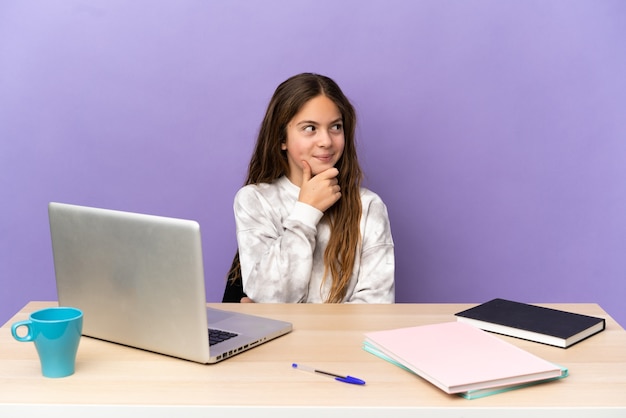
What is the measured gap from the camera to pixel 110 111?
267cm

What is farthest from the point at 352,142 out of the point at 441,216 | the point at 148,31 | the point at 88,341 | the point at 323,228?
the point at 88,341

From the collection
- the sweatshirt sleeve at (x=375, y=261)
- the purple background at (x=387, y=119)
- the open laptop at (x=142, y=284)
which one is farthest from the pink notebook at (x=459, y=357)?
the purple background at (x=387, y=119)

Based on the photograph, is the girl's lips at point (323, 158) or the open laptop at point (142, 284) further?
the girl's lips at point (323, 158)

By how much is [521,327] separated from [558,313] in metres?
0.15

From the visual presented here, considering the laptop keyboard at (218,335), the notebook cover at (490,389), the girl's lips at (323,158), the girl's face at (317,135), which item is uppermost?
the girl's face at (317,135)

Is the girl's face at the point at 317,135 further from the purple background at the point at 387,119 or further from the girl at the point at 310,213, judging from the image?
the purple background at the point at 387,119

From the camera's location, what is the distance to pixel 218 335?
4.35ft

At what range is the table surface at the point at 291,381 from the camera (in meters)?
1.05

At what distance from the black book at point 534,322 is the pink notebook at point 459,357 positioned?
0.05 m

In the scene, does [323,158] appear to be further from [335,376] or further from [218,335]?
[335,376]

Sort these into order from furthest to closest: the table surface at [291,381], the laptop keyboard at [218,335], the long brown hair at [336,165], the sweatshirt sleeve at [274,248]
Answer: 1. the long brown hair at [336,165]
2. the sweatshirt sleeve at [274,248]
3. the laptop keyboard at [218,335]
4. the table surface at [291,381]

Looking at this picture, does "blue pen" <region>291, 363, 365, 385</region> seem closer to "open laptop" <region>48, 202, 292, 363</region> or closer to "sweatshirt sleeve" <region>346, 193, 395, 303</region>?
"open laptop" <region>48, 202, 292, 363</region>

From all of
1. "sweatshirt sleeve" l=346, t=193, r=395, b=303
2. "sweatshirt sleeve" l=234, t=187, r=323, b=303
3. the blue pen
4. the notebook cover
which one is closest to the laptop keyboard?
the blue pen

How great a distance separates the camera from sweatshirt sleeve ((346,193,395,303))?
6.55 feet
